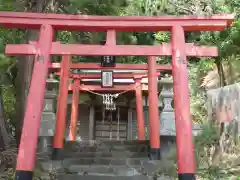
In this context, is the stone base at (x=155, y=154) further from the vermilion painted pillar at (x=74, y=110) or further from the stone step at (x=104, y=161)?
the vermilion painted pillar at (x=74, y=110)

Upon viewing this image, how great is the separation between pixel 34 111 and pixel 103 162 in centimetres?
287

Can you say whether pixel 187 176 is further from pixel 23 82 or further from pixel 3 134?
pixel 23 82

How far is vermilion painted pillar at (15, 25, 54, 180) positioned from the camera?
19.4 feet

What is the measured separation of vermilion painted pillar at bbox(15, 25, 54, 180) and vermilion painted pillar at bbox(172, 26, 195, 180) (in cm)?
223

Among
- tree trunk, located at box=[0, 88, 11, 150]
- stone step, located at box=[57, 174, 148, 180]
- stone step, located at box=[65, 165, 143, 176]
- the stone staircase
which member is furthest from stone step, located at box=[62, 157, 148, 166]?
tree trunk, located at box=[0, 88, 11, 150]

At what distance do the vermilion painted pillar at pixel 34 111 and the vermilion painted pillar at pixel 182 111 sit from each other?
223 cm

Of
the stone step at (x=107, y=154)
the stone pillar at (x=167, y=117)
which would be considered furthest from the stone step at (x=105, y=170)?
the stone pillar at (x=167, y=117)

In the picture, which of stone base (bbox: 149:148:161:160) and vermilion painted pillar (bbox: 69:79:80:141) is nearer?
stone base (bbox: 149:148:161:160)

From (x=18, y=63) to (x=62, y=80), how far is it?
1.60 m

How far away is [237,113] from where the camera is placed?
8.97 metres

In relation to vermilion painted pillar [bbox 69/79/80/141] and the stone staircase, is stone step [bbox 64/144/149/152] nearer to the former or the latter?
the stone staircase

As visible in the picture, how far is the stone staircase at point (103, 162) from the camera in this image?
776cm

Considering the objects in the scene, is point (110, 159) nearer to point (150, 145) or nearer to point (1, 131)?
point (150, 145)

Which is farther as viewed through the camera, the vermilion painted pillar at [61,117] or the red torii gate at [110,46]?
the vermilion painted pillar at [61,117]
